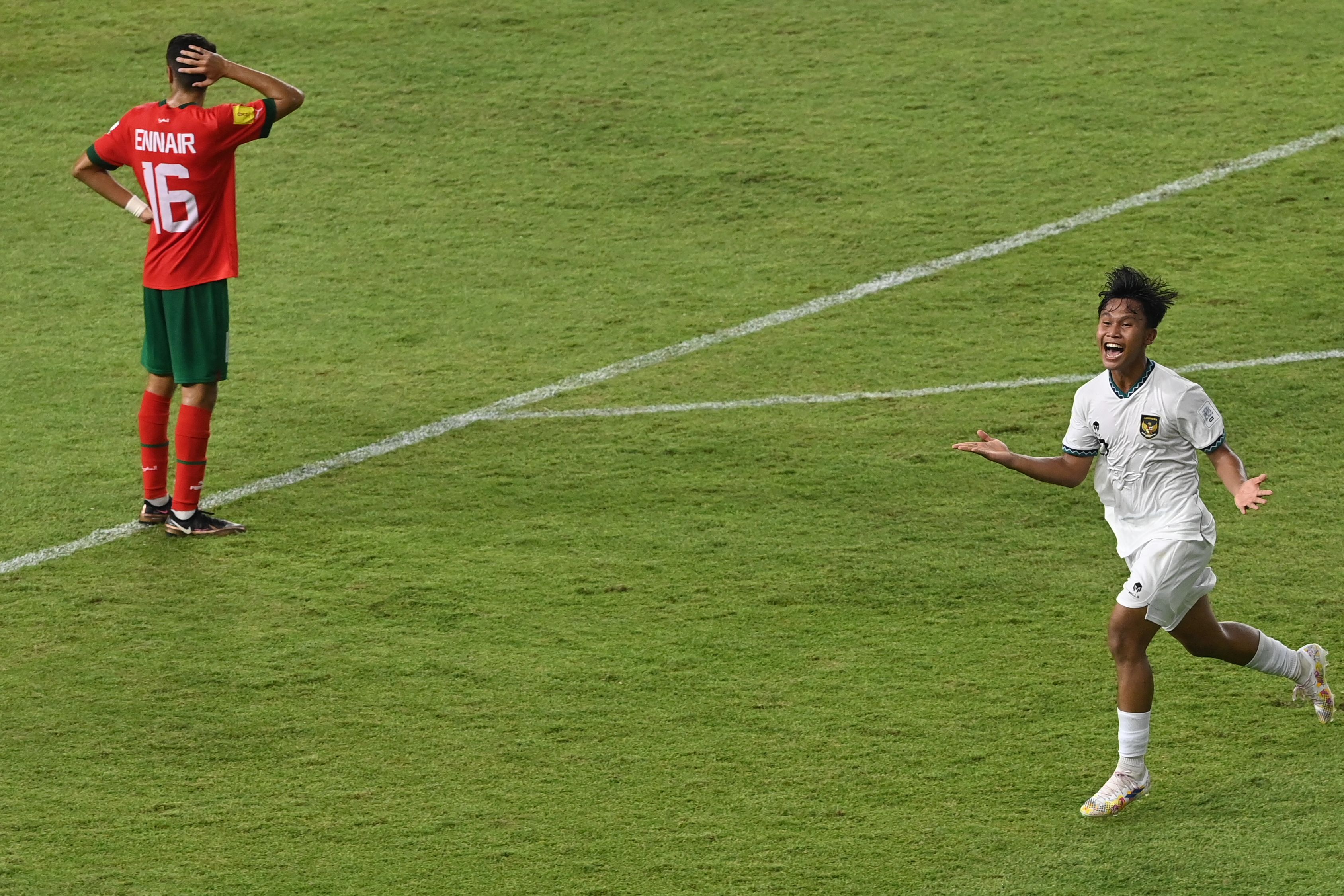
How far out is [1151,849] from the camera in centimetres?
509

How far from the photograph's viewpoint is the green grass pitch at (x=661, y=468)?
5.35 metres

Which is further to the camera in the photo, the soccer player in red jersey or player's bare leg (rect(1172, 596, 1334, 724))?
the soccer player in red jersey

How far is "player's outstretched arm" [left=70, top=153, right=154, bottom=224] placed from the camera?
7.61 meters

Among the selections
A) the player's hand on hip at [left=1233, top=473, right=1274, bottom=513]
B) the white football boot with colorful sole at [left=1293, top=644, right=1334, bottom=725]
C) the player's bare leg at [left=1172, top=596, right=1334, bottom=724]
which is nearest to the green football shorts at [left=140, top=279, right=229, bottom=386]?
the player's bare leg at [left=1172, top=596, right=1334, bottom=724]

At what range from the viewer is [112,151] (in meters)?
7.67

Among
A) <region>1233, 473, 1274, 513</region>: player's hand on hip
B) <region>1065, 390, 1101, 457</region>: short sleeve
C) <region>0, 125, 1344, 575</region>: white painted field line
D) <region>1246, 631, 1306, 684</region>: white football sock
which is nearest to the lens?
<region>1233, 473, 1274, 513</region>: player's hand on hip

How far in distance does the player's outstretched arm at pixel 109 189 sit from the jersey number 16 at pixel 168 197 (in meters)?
0.07

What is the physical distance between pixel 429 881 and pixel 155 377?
11.0ft

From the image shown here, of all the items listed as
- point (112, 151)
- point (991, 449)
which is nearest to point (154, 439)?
point (112, 151)

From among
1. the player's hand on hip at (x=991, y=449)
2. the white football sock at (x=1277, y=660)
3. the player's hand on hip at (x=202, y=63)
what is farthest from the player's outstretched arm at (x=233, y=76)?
the white football sock at (x=1277, y=660)

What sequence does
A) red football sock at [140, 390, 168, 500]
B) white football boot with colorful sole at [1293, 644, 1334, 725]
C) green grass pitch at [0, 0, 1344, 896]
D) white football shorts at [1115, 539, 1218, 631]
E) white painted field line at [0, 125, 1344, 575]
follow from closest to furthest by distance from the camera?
white football shorts at [1115, 539, 1218, 631] < green grass pitch at [0, 0, 1344, 896] < white football boot with colorful sole at [1293, 644, 1334, 725] < red football sock at [140, 390, 168, 500] < white painted field line at [0, 125, 1344, 575]

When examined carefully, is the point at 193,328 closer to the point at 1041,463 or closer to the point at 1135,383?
the point at 1041,463

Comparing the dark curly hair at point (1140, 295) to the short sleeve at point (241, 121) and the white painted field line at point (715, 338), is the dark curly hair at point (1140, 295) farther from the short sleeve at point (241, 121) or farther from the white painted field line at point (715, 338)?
the white painted field line at point (715, 338)

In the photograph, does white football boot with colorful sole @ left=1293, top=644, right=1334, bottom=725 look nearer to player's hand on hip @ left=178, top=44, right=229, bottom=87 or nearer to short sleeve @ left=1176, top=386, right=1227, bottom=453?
short sleeve @ left=1176, top=386, right=1227, bottom=453
